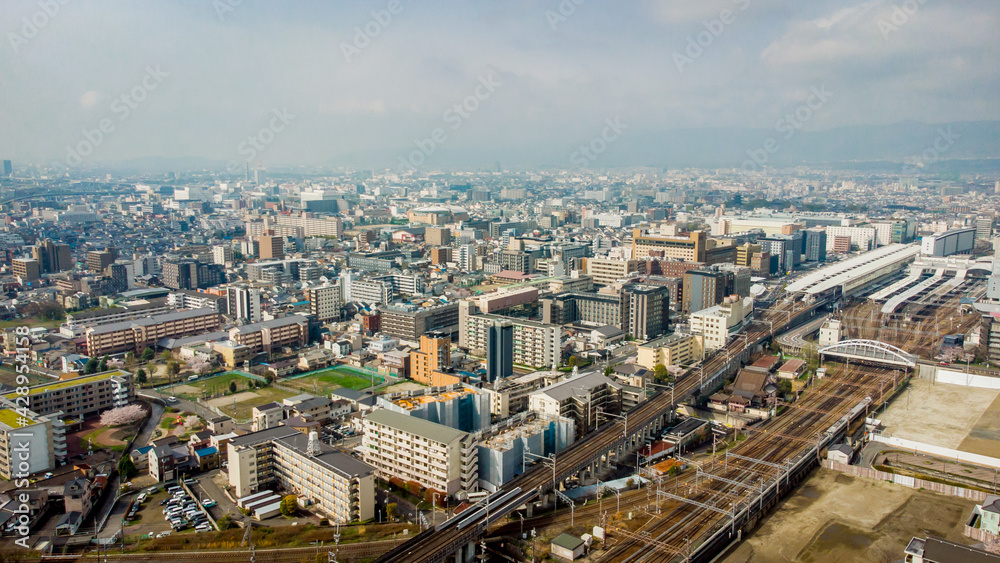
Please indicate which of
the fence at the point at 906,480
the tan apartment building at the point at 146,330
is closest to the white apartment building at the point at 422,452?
the fence at the point at 906,480

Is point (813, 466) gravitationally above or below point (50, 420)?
Answer: below

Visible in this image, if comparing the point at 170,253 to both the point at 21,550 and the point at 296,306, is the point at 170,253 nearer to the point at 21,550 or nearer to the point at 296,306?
the point at 296,306

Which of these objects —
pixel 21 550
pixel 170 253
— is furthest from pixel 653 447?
pixel 170 253

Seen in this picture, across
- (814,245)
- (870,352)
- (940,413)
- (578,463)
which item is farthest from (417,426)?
(814,245)

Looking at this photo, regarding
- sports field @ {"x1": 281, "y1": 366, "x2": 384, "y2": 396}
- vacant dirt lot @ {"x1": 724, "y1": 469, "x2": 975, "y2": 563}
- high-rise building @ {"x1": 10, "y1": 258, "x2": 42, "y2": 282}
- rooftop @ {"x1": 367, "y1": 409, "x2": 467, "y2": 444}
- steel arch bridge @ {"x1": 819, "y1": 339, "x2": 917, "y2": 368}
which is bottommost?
vacant dirt lot @ {"x1": 724, "y1": 469, "x2": 975, "y2": 563}

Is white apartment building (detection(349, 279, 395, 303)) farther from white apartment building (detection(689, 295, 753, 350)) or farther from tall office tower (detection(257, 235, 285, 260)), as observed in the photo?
tall office tower (detection(257, 235, 285, 260))

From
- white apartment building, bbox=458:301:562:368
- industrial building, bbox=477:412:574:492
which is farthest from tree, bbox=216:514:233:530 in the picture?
white apartment building, bbox=458:301:562:368
